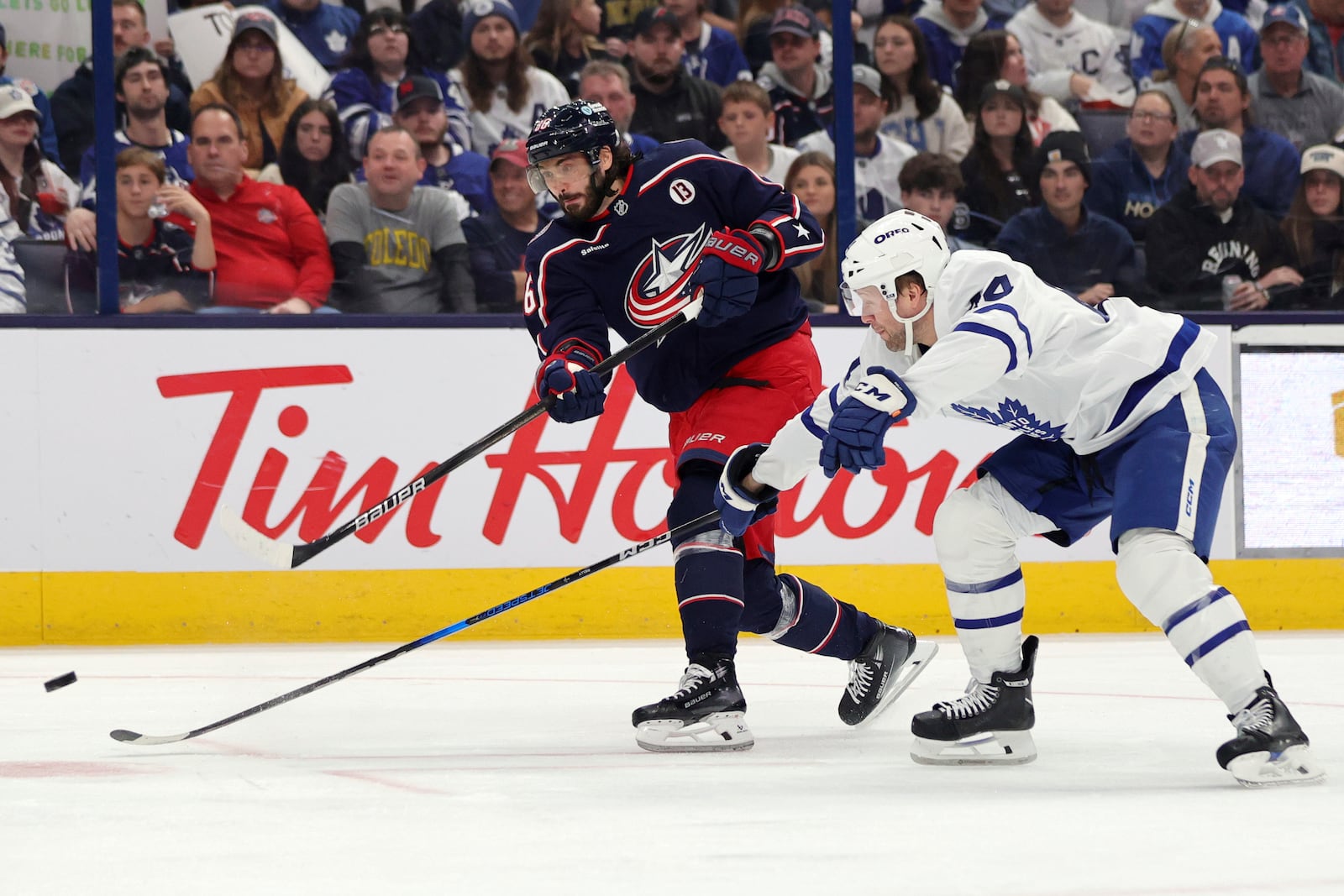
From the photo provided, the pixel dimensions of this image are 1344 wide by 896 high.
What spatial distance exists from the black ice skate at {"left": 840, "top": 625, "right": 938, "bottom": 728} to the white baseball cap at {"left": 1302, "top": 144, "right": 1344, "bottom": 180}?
3253 mm

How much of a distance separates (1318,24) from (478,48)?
3.10m

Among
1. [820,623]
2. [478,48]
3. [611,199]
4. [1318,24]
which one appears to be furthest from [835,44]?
[820,623]

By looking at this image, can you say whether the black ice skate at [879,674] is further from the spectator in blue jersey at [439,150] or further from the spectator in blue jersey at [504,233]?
the spectator in blue jersey at [439,150]

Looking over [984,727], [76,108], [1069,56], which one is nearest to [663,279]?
[984,727]

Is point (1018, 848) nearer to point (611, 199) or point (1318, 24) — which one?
point (611, 199)

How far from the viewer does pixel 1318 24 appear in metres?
6.01

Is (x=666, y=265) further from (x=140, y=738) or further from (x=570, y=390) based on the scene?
(x=140, y=738)

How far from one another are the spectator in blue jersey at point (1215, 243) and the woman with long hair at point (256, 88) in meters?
2.98

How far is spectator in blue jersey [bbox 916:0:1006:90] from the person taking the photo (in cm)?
581

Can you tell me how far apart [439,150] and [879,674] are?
9.65 feet

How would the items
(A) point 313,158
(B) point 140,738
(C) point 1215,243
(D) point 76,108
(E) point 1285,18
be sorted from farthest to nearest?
(E) point 1285,18
(C) point 1215,243
(A) point 313,158
(D) point 76,108
(B) point 140,738

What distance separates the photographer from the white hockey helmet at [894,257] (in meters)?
2.51

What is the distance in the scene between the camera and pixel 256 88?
17.6ft

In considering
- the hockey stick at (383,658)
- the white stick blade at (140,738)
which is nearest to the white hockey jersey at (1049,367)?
the hockey stick at (383,658)
